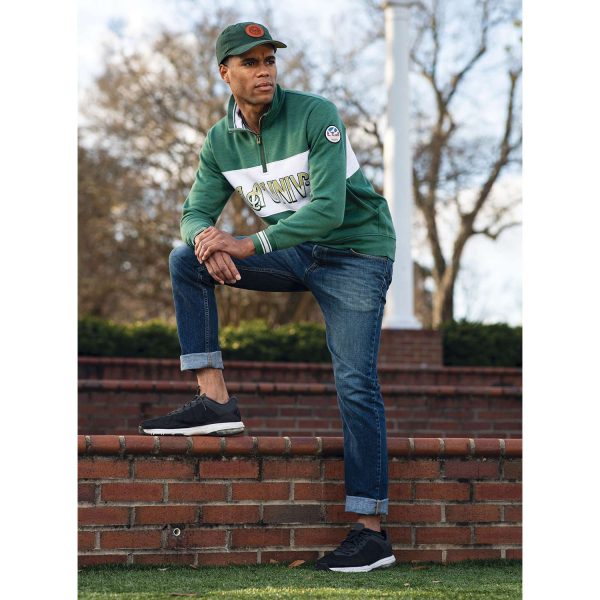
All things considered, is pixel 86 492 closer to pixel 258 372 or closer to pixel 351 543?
pixel 351 543

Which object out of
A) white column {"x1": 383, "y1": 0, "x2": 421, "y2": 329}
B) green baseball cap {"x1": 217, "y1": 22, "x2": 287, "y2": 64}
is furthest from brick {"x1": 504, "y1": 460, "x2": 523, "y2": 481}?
white column {"x1": 383, "y1": 0, "x2": 421, "y2": 329}

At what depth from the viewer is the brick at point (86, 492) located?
314 cm

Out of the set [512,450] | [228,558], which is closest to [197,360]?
[228,558]

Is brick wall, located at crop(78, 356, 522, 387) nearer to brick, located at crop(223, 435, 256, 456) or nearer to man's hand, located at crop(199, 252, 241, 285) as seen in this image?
brick, located at crop(223, 435, 256, 456)

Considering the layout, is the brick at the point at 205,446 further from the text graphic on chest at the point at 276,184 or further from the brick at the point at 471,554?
the brick at the point at 471,554

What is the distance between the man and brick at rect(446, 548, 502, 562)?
0.29m

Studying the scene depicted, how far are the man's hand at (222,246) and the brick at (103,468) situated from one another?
0.76 meters

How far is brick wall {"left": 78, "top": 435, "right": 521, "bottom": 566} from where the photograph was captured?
3.17 m

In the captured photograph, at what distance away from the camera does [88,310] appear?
1970 cm

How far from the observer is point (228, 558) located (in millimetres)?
3240
